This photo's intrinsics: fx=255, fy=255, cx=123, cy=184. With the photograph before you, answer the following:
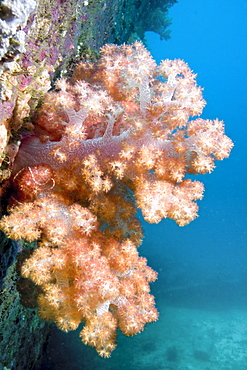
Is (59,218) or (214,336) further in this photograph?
(214,336)

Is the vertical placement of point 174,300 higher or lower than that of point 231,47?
lower

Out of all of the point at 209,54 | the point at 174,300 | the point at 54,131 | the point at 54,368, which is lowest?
the point at 54,368

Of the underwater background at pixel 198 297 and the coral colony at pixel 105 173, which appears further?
the underwater background at pixel 198 297

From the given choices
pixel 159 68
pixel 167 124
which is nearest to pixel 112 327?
pixel 167 124

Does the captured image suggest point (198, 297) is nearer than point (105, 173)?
No

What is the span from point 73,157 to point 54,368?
19.8 feet

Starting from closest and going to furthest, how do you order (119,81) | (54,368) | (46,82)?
1. (46,82)
2. (119,81)
3. (54,368)

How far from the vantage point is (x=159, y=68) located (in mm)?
2992

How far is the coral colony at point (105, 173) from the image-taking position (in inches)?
102

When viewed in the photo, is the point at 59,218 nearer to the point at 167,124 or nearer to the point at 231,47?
the point at 167,124

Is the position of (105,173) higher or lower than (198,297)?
lower

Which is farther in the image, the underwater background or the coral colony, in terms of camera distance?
the underwater background

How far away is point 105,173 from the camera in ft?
9.68

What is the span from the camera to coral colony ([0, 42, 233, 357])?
8.49ft
